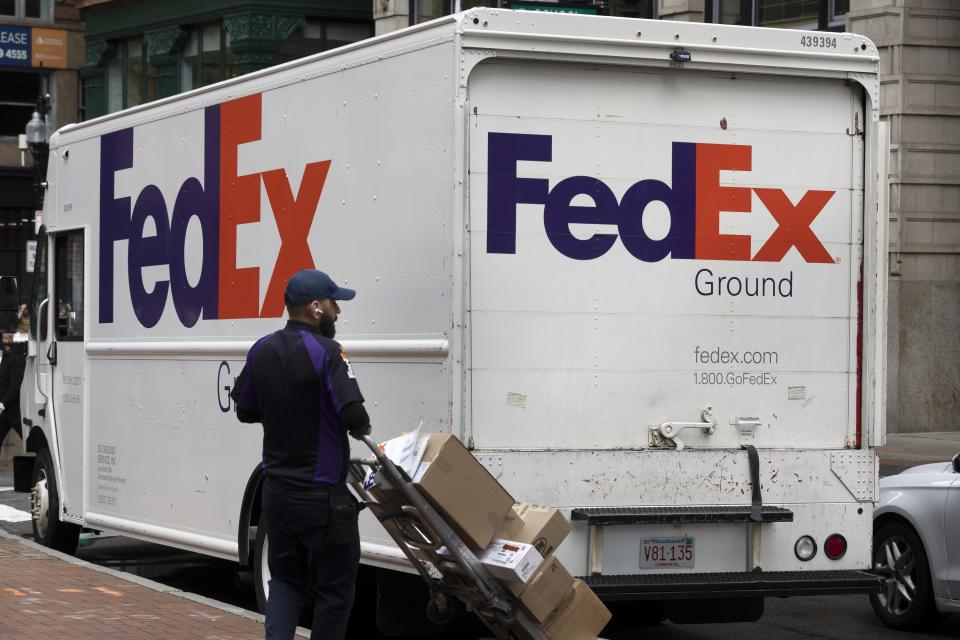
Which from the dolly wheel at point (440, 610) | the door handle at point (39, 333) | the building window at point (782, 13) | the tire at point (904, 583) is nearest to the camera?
the dolly wheel at point (440, 610)

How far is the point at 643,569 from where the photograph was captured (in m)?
8.16

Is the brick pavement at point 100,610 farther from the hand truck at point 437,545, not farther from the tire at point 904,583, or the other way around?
the tire at point 904,583

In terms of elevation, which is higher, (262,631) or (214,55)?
(214,55)

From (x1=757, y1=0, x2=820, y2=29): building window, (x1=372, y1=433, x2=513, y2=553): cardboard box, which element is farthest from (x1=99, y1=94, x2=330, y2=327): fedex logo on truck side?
(x1=757, y1=0, x2=820, y2=29): building window

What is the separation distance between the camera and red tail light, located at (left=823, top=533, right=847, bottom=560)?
8531 mm

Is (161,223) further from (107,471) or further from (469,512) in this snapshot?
(469,512)

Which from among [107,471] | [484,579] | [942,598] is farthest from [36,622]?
[942,598]

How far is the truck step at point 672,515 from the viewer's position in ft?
26.4

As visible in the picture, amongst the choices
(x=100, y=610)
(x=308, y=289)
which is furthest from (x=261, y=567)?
(x=308, y=289)

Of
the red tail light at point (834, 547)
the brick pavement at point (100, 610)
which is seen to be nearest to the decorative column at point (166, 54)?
the brick pavement at point (100, 610)

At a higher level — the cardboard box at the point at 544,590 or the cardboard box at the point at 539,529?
the cardboard box at the point at 539,529

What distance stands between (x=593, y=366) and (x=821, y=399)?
4.43 feet

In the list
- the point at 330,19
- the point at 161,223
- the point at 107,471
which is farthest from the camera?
the point at 330,19

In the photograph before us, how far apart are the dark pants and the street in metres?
2.65
